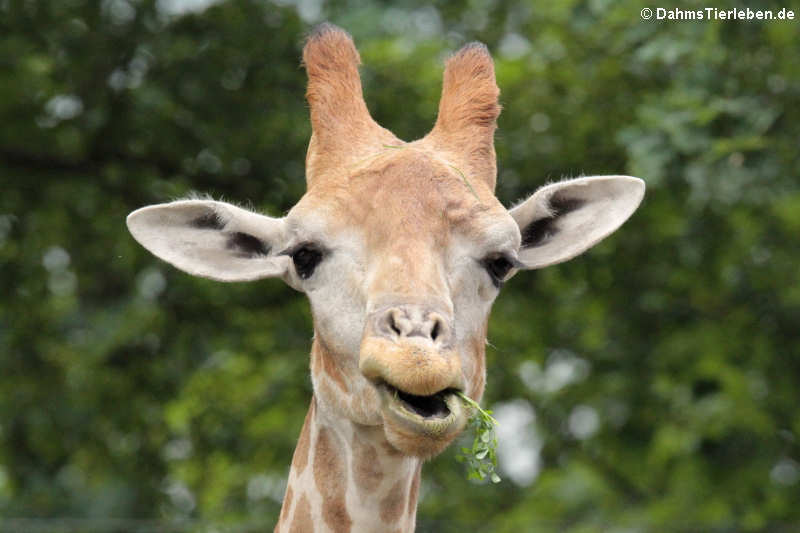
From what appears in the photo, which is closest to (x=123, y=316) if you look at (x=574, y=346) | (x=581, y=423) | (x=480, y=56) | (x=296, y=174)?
(x=296, y=174)

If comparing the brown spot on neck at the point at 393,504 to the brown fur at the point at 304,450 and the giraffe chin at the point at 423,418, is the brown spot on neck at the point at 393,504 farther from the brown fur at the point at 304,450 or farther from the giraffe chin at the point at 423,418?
the giraffe chin at the point at 423,418

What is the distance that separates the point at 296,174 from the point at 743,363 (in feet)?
14.1

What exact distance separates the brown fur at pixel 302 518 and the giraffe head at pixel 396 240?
0.37 m

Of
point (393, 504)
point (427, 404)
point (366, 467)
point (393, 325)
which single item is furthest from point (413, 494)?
point (393, 325)

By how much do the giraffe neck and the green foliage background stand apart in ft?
17.7

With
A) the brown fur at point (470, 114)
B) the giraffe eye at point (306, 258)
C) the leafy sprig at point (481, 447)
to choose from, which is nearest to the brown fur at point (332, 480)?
the leafy sprig at point (481, 447)

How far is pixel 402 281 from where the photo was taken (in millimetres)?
4078

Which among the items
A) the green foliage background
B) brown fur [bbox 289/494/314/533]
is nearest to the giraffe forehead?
brown fur [bbox 289/494/314/533]

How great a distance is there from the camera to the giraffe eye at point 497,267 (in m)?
4.52

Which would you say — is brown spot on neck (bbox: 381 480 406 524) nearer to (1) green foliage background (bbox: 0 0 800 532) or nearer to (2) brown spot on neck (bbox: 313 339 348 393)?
(2) brown spot on neck (bbox: 313 339 348 393)

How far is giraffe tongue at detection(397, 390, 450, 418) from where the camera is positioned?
13.0 ft

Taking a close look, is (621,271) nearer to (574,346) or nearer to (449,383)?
(574,346)

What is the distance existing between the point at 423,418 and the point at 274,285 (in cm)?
778

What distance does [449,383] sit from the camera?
3848mm
